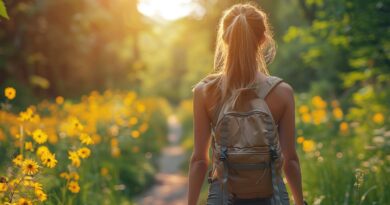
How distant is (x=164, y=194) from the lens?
932cm

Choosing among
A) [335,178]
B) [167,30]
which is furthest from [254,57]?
[167,30]

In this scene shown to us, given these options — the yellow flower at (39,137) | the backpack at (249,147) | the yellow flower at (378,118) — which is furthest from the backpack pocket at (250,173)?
the yellow flower at (378,118)

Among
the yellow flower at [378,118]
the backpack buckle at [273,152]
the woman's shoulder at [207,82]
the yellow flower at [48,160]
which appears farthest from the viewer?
the yellow flower at [378,118]

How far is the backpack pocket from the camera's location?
2.42 m

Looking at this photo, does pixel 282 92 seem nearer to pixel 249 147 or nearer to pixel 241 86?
pixel 241 86

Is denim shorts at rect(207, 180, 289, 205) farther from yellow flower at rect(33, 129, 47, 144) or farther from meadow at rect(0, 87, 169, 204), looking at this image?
yellow flower at rect(33, 129, 47, 144)

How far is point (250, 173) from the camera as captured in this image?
2.45 metres

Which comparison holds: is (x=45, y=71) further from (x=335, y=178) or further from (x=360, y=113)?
(x=335, y=178)

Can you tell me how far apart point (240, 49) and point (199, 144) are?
487mm

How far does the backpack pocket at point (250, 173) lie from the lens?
7.95 feet

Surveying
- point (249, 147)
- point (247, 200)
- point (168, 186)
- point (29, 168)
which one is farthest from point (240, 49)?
point (168, 186)

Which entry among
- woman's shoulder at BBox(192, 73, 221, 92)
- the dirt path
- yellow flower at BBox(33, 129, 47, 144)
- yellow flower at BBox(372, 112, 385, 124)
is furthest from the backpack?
the dirt path

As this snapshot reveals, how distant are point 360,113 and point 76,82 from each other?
16985 millimetres

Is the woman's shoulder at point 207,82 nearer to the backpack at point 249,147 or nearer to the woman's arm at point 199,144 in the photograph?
the woman's arm at point 199,144
